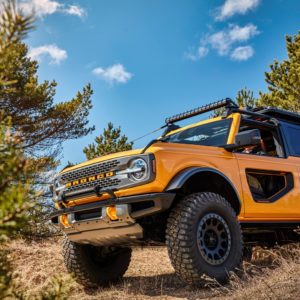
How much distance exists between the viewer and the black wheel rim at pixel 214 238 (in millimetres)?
4449

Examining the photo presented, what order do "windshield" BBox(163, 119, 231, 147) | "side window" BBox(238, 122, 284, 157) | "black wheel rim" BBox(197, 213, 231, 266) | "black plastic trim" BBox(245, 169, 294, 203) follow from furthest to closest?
"side window" BBox(238, 122, 284, 157) < "windshield" BBox(163, 119, 231, 147) < "black plastic trim" BBox(245, 169, 294, 203) < "black wheel rim" BBox(197, 213, 231, 266)

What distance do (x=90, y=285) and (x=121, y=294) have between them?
0.80m

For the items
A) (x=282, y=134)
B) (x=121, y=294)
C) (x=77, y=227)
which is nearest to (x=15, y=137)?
(x=77, y=227)

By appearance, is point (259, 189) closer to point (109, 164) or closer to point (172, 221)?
point (172, 221)

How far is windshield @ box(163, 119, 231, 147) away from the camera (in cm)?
567

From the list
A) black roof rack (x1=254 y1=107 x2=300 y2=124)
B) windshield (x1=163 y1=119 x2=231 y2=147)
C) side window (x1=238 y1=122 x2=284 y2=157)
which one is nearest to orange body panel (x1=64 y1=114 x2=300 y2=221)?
windshield (x1=163 y1=119 x2=231 y2=147)

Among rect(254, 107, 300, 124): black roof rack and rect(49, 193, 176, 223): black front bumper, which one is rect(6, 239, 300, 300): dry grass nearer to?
rect(49, 193, 176, 223): black front bumper

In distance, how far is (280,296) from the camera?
11.4 feet

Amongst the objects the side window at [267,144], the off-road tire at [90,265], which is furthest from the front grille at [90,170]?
the side window at [267,144]

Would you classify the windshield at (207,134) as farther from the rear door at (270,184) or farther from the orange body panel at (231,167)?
the rear door at (270,184)

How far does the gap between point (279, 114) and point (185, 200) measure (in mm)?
2925

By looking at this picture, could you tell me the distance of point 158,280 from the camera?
602 cm

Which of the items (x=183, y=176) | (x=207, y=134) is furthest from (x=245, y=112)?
(x=183, y=176)

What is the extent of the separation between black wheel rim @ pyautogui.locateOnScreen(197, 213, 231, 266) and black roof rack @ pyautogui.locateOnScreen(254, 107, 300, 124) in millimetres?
2455
